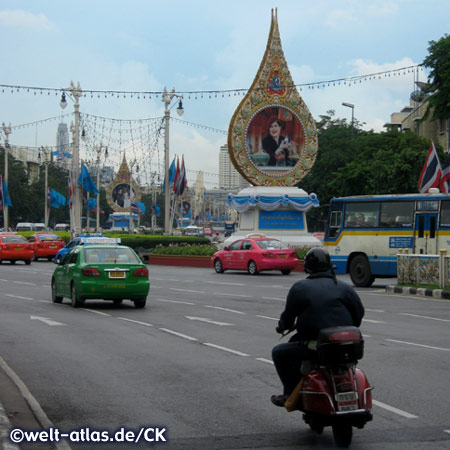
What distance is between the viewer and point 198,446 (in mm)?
6797

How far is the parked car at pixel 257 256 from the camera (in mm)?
35344

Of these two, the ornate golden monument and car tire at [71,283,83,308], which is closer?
car tire at [71,283,83,308]

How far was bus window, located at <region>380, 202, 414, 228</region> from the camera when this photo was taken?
2858 cm

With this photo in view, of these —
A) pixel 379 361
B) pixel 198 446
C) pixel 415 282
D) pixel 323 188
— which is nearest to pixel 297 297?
pixel 198 446

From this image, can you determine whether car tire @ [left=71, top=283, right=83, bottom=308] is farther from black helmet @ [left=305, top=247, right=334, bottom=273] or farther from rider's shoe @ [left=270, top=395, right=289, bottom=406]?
black helmet @ [left=305, top=247, right=334, bottom=273]

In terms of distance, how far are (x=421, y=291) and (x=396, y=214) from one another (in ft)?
15.0

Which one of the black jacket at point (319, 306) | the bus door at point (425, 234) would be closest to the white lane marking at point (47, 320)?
the black jacket at point (319, 306)

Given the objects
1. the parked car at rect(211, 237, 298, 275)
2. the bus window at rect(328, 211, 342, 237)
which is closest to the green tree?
the parked car at rect(211, 237, 298, 275)

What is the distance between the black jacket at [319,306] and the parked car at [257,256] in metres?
28.2

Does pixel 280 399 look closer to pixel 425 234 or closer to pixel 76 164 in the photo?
pixel 425 234

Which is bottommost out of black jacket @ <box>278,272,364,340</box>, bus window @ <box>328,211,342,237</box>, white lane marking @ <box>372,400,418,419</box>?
white lane marking @ <box>372,400,418,419</box>

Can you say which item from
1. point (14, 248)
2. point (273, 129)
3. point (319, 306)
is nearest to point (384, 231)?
point (319, 306)

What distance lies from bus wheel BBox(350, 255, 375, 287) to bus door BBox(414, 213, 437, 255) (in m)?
1.72

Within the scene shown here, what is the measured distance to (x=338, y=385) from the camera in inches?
257
